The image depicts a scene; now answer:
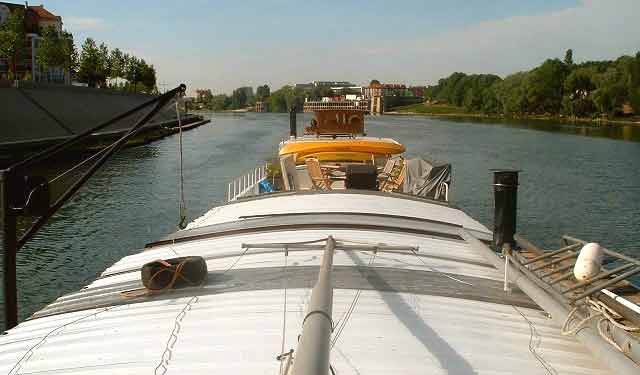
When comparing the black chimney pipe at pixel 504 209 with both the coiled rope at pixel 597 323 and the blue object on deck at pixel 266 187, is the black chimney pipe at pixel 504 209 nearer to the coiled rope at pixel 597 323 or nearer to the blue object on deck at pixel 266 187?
the coiled rope at pixel 597 323

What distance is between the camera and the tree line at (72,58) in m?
62.3

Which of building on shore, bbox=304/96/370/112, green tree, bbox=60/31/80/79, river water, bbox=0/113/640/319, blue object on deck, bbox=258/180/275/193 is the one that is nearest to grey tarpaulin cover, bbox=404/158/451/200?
blue object on deck, bbox=258/180/275/193

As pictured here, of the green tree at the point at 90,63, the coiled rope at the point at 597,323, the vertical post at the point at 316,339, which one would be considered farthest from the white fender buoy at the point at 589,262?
the green tree at the point at 90,63

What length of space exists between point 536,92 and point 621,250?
94.5 metres

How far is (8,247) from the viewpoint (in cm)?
662

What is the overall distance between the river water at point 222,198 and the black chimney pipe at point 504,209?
10.1 m

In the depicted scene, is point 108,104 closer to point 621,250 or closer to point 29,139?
point 29,139

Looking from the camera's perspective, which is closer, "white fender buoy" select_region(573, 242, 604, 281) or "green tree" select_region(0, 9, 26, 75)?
"white fender buoy" select_region(573, 242, 604, 281)

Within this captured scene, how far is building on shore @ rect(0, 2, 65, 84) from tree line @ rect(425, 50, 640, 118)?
73335mm

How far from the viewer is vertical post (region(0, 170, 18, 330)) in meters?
6.52

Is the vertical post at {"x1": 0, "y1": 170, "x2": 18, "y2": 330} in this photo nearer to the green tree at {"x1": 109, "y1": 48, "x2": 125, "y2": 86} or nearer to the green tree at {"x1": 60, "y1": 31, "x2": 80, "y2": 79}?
the green tree at {"x1": 60, "y1": 31, "x2": 80, "y2": 79}

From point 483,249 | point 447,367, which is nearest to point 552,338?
point 447,367

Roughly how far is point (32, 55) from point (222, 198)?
58.3 metres

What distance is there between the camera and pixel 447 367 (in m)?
3.77
